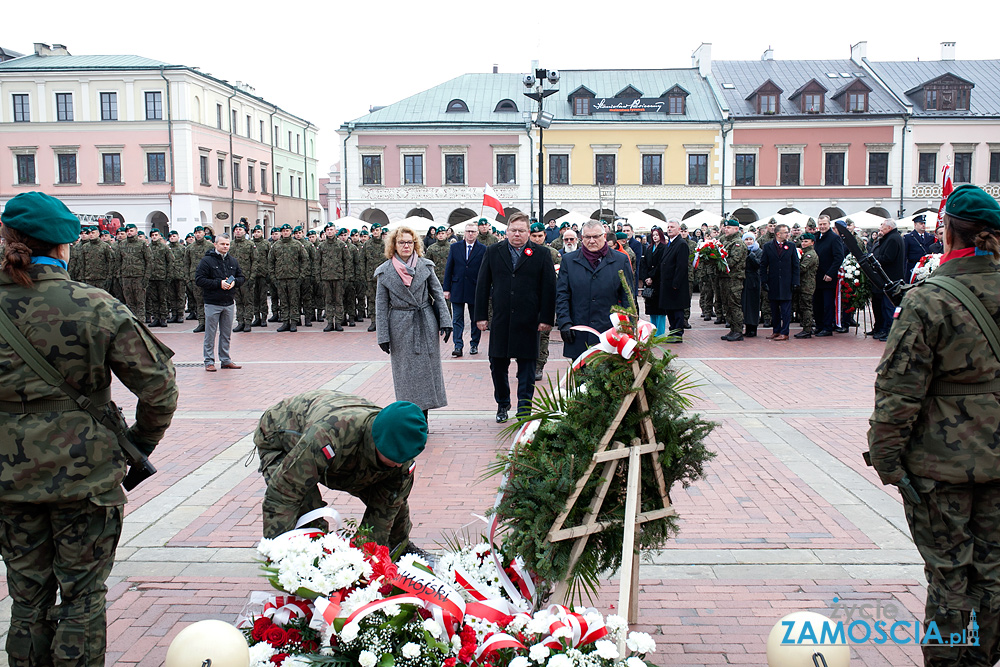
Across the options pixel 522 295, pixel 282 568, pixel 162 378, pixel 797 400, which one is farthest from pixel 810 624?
pixel 797 400

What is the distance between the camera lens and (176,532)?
5.04 m

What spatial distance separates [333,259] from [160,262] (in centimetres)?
415

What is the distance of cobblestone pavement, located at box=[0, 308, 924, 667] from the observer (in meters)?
3.85

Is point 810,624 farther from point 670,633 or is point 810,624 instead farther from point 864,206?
point 864,206

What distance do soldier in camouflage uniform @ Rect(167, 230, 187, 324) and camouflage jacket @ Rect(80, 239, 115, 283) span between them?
1.24 meters

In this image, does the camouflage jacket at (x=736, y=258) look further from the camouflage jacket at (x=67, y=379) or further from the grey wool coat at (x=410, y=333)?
the camouflage jacket at (x=67, y=379)

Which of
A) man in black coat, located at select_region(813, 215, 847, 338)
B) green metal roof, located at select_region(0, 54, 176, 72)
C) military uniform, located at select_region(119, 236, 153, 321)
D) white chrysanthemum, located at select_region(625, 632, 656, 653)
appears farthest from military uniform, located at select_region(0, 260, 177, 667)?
green metal roof, located at select_region(0, 54, 176, 72)

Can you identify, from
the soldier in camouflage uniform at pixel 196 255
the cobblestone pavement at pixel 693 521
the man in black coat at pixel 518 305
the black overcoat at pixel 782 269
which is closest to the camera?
the cobblestone pavement at pixel 693 521

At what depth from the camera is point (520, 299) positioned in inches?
320

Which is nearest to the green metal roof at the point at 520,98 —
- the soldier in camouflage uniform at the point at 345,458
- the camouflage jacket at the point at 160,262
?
the camouflage jacket at the point at 160,262

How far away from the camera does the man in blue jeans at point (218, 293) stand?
1123 centimetres

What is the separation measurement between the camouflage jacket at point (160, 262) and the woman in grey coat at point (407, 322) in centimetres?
1229

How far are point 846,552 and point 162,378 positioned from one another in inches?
149

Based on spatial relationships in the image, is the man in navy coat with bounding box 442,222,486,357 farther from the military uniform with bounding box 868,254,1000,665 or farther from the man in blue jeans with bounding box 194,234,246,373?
the military uniform with bounding box 868,254,1000,665
